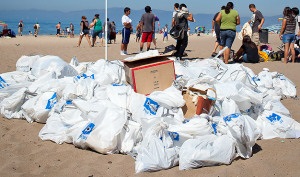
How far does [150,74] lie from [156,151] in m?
1.19

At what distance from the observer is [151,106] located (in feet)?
11.0

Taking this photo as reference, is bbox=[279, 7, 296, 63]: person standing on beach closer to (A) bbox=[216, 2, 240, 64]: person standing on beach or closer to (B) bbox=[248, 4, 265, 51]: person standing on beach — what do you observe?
(B) bbox=[248, 4, 265, 51]: person standing on beach

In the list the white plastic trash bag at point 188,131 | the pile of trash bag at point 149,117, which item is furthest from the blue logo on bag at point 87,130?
the white plastic trash bag at point 188,131

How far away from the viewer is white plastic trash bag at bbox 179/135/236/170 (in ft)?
9.15

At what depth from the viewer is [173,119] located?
Answer: 130 inches

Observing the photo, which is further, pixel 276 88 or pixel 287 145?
pixel 276 88

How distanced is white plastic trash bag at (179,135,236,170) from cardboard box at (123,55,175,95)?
40.9 inches

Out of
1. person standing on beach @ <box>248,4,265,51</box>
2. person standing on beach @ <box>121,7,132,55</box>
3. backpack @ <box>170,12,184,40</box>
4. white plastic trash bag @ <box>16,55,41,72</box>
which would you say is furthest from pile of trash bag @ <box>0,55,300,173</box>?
person standing on beach @ <box>121,7,132,55</box>

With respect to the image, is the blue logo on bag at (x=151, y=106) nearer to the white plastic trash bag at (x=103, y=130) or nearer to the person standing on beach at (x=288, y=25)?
the white plastic trash bag at (x=103, y=130)

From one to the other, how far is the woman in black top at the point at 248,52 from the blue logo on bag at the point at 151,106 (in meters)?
5.34

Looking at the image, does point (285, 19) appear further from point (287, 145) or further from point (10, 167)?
Result: point (10, 167)

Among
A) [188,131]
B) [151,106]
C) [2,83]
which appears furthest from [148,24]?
[188,131]

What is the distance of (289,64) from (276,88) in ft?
11.5

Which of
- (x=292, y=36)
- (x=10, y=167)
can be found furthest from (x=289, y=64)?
(x=10, y=167)
